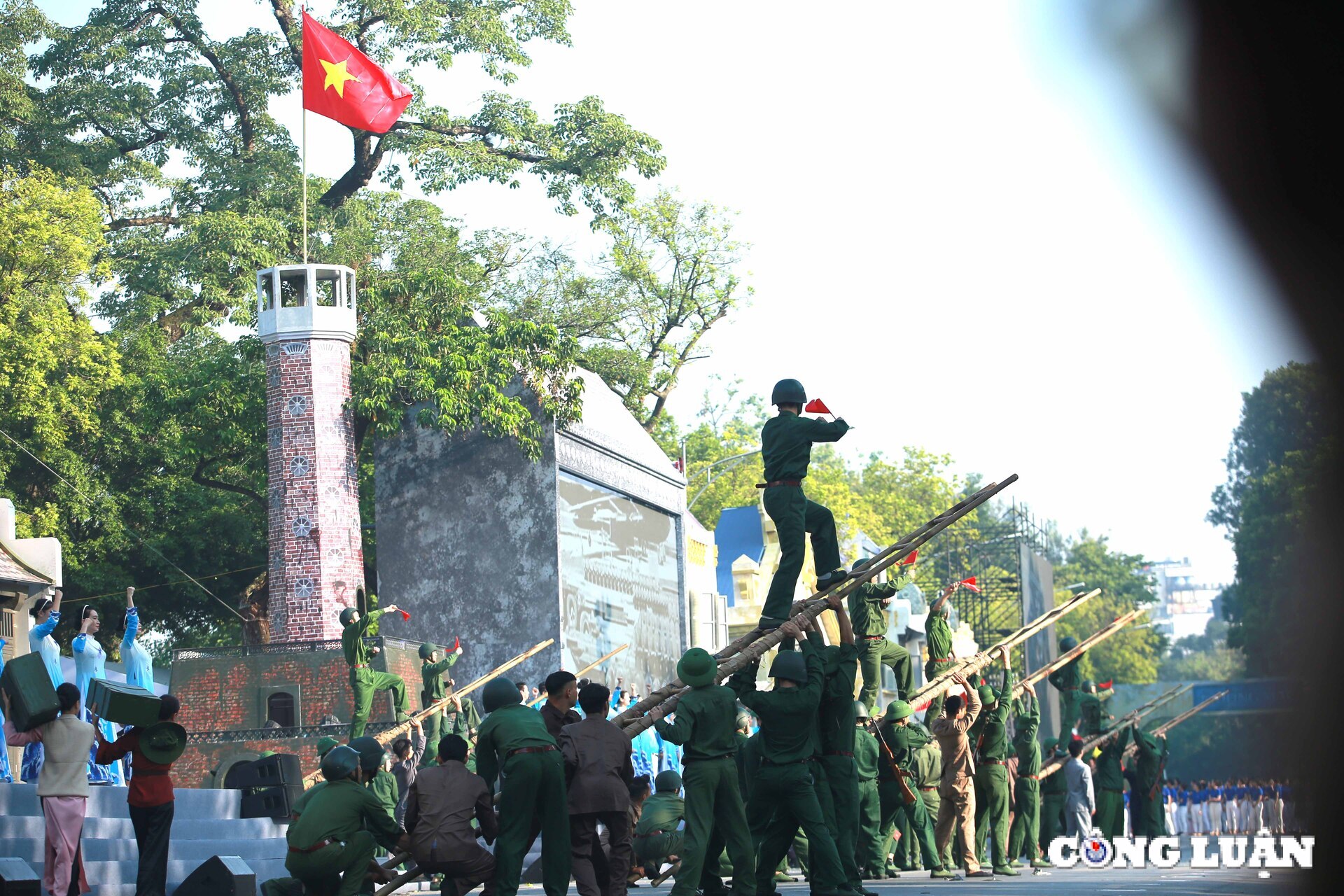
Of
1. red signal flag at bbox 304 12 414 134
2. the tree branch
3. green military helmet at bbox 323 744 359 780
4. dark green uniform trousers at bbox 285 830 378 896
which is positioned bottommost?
dark green uniform trousers at bbox 285 830 378 896

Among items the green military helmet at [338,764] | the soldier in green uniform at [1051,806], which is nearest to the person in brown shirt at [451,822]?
the green military helmet at [338,764]

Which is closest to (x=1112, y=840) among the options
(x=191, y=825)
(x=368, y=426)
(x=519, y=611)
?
(x=191, y=825)

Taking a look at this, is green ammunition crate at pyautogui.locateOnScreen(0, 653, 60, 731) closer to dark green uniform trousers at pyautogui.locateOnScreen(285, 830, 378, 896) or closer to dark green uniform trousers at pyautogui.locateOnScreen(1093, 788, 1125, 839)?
dark green uniform trousers at pyautogui.locateOnScreen(285, 830, 378, 896)

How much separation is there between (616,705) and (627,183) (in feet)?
67.8

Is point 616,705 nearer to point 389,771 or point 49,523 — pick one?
point 389,771

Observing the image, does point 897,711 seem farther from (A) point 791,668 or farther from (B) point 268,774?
(B) point 268,774

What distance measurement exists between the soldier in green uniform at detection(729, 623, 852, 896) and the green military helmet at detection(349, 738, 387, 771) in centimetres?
263

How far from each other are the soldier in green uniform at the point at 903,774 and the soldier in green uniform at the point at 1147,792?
3792 millimetres

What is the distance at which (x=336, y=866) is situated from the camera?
10023 millimetres

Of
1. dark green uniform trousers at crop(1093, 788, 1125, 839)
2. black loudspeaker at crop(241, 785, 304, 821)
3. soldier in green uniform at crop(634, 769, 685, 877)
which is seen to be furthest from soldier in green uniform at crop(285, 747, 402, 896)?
dark green uniform trousers at crop(1093, 788, 1125, 839)

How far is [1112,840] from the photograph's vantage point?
1956 cm

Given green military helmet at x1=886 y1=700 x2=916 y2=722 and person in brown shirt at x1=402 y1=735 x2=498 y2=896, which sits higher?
green military helmet at x1=886 y1=700 x2=916 y2=722

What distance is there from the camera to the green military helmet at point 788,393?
39.8 ft

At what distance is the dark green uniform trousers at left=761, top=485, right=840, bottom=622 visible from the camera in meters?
12.0
